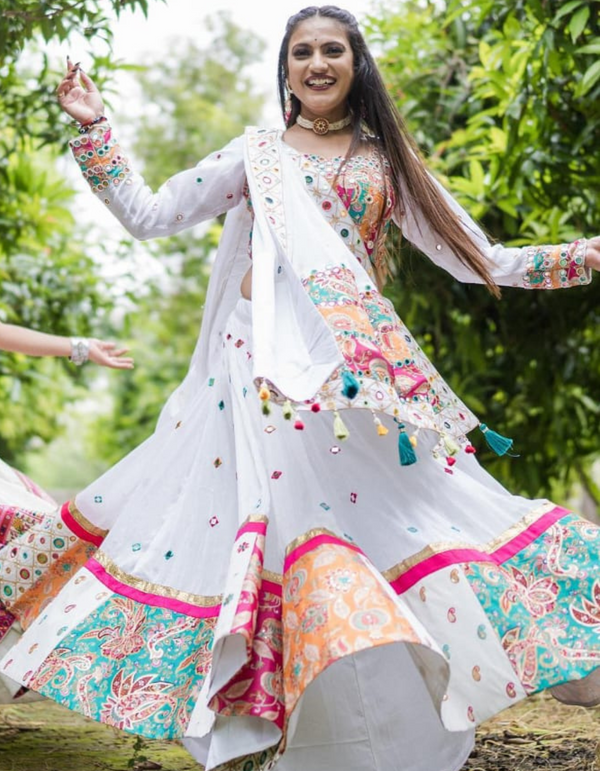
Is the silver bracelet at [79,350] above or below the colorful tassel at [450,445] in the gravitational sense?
above

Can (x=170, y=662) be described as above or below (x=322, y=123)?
below

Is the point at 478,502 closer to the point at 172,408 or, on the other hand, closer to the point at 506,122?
the point at 172,408

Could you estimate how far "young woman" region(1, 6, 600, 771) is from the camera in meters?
2.04

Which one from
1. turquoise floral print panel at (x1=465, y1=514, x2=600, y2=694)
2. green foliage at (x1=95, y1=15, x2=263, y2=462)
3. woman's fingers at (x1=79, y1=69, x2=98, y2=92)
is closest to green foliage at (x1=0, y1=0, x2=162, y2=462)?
woman's fingers at (x1=79, y1=69, x2=98, y2=92)

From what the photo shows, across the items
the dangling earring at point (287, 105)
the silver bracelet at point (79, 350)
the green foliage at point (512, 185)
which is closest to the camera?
the dangling earring at point (287, 105)

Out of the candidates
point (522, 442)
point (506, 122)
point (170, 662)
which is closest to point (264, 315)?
point (170, 662)

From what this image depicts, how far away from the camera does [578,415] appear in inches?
200

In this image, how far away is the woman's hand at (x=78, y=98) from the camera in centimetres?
244

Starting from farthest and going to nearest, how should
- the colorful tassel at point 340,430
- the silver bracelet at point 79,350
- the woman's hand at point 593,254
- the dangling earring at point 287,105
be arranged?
the silver bracelet at point 79,350, the dangling earring at point 287,105, the woman's hand at point 593,254, the colorful tassel at point 340,430

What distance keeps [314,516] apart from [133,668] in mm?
490

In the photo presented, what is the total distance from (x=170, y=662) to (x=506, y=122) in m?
2.36

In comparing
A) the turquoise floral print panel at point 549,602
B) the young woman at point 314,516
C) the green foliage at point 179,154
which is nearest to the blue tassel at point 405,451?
the young woman at point 314,516

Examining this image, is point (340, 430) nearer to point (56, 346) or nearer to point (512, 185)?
point (56, 346)

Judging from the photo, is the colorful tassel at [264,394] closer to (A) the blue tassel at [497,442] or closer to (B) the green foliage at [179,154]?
(A) the blue tassel at [497,442]
